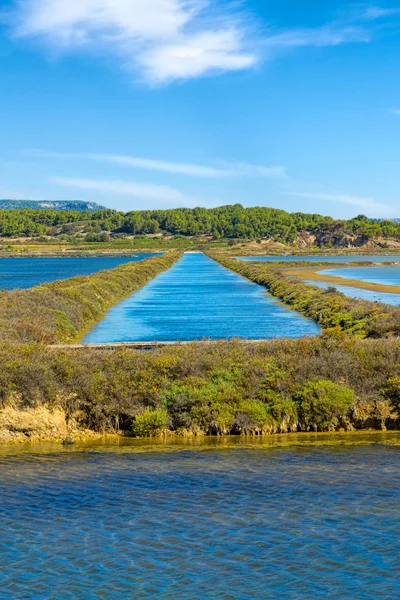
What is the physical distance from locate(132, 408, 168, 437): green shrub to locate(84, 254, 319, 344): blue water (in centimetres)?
1760

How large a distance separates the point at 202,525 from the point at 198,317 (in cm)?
3670

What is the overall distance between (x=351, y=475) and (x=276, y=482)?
1.83m

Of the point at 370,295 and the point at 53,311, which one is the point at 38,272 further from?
the point at 53,311

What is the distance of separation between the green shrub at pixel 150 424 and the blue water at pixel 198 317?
57.8ft

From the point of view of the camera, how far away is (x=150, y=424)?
1972 centimetres

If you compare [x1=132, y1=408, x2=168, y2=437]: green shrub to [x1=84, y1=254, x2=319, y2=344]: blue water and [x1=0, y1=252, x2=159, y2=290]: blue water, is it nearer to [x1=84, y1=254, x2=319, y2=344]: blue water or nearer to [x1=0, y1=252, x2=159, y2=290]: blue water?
[x1=84, y1=254, x2=319, y2=344]: blue water

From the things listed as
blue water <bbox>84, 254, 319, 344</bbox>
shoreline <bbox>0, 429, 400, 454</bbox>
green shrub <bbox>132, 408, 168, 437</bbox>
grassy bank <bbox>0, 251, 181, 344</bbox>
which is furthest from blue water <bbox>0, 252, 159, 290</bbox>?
green shrub <bbox>132, 408, 168, 437</bbox>

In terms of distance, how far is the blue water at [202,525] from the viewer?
435 inches

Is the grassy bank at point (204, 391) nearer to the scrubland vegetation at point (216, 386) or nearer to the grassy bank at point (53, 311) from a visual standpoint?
the scrubland vegetation at point (216, 386)

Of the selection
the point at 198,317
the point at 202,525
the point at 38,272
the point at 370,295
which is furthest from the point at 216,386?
the point at 38,272

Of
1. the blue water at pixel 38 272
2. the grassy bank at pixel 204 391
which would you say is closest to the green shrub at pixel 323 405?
the grassy bank at pixel 204 391

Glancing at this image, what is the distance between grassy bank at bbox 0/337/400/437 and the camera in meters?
20.0

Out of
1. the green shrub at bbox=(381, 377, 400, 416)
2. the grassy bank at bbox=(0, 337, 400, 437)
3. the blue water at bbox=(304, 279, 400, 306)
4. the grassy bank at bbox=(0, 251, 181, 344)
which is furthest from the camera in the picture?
the blue water at bbox=(304, 279, 400, 306)

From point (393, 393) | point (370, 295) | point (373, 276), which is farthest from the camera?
point (373, 276)
